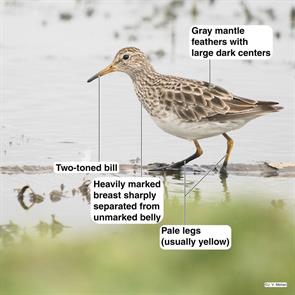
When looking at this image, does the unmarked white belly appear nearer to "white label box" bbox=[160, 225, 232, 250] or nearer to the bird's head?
the bird's head

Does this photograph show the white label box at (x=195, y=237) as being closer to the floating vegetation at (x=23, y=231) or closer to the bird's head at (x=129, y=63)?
the floating vegetation at (x=23, y=231)

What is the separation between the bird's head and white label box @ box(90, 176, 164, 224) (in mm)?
2530

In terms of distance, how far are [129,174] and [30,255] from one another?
2947 mm

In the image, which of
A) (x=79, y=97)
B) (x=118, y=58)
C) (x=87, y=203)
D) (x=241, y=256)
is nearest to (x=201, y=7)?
(x=79, y=97)

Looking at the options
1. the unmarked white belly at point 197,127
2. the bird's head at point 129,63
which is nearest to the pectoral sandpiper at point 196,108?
the unmarked white belly at point 197,127

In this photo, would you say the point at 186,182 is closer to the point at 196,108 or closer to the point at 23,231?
the point at 196,108

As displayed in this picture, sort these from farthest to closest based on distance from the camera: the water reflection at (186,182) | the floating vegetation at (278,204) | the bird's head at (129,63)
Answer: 1. the bird's head at (129,63)
2. the water reflection at (186,182)
3. the floating vegetation at (278,204)

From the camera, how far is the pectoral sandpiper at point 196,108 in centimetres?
1346

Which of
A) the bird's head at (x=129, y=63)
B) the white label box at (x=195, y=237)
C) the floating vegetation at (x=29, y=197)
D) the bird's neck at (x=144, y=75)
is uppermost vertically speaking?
the bird's head at (x=129, y=63)

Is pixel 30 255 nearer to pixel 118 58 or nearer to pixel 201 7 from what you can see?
pixel 118 58

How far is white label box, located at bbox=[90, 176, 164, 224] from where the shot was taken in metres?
11.8

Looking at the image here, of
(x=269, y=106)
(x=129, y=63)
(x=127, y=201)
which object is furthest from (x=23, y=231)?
(x=269, y=106)

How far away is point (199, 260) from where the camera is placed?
11.1m

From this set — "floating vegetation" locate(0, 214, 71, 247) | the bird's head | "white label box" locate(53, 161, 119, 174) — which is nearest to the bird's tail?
the bird's head
